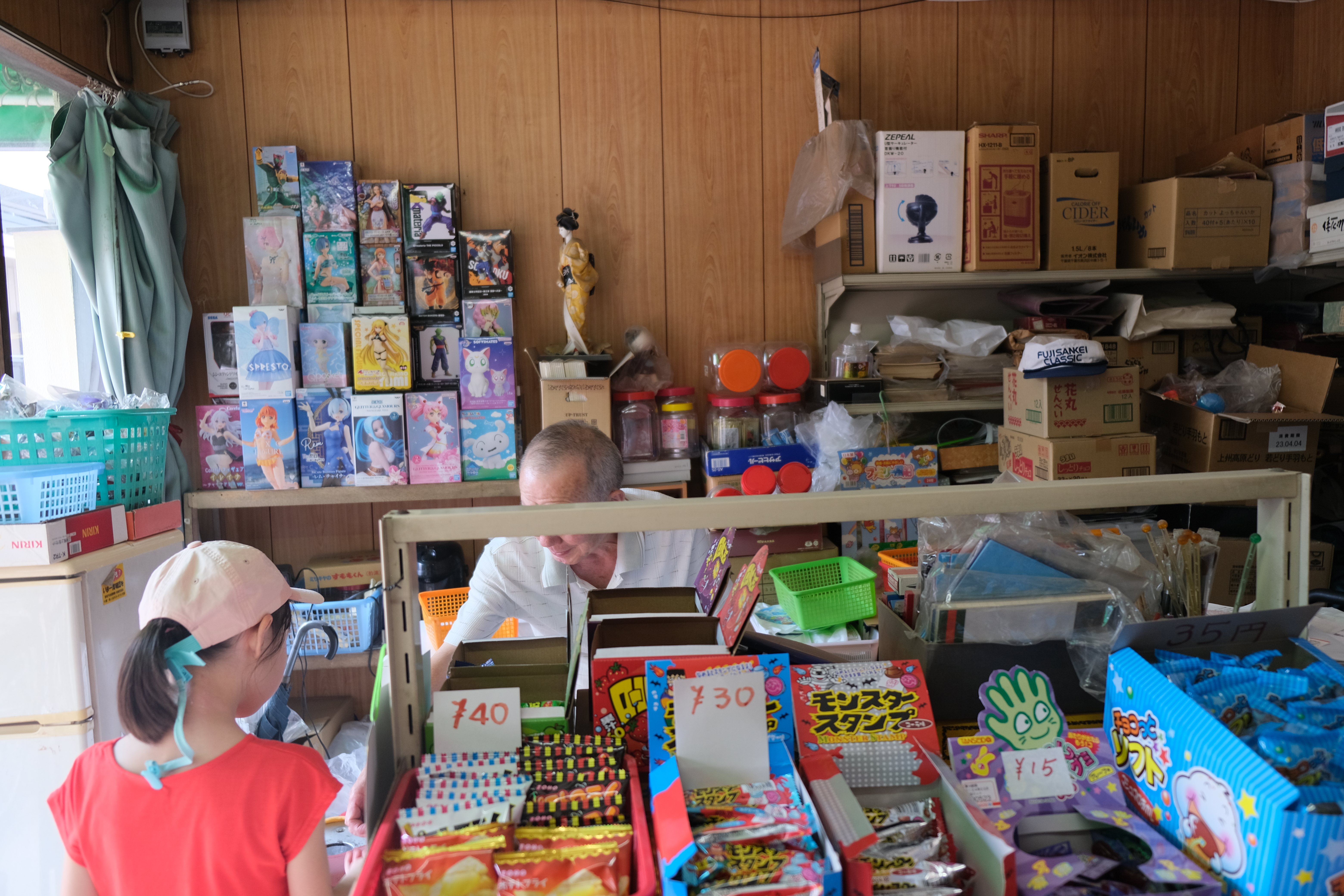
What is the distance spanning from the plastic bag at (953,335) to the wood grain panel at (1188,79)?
3.52 ft

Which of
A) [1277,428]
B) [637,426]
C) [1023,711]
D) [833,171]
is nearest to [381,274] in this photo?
[637,426]

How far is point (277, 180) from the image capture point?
9.98 feet

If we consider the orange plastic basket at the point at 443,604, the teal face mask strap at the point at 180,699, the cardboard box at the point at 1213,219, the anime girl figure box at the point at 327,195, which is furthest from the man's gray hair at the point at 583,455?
the cardboard box at the point at 1213,219

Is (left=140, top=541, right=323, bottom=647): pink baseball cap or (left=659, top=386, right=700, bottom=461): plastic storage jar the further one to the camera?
(left=659, top=386, right=700, bottom=461): plastic storage jar

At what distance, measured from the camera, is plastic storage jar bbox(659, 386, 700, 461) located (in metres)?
3.07

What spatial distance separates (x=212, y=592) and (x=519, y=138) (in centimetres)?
250

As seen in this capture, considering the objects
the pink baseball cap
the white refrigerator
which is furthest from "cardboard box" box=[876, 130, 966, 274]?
the white refrigerator

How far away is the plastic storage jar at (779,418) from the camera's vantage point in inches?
121

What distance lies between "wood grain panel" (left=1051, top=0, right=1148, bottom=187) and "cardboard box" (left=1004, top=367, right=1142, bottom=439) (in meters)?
1.12

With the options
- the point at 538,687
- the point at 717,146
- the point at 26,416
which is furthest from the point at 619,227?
the point at 538,687

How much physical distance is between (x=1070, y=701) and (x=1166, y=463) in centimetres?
251

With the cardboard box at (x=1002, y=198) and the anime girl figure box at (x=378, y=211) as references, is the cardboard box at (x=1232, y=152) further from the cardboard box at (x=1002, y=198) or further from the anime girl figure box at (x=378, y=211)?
the anime girl figure box at (x=378, y=211)

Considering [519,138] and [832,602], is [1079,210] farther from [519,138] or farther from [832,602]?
[519,138]

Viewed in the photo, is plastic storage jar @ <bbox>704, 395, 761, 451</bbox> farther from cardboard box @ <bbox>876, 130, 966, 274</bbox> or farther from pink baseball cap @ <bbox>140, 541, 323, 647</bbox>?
pink baseball cap @ <bbox>140, 541, 323, 647</bbox>
